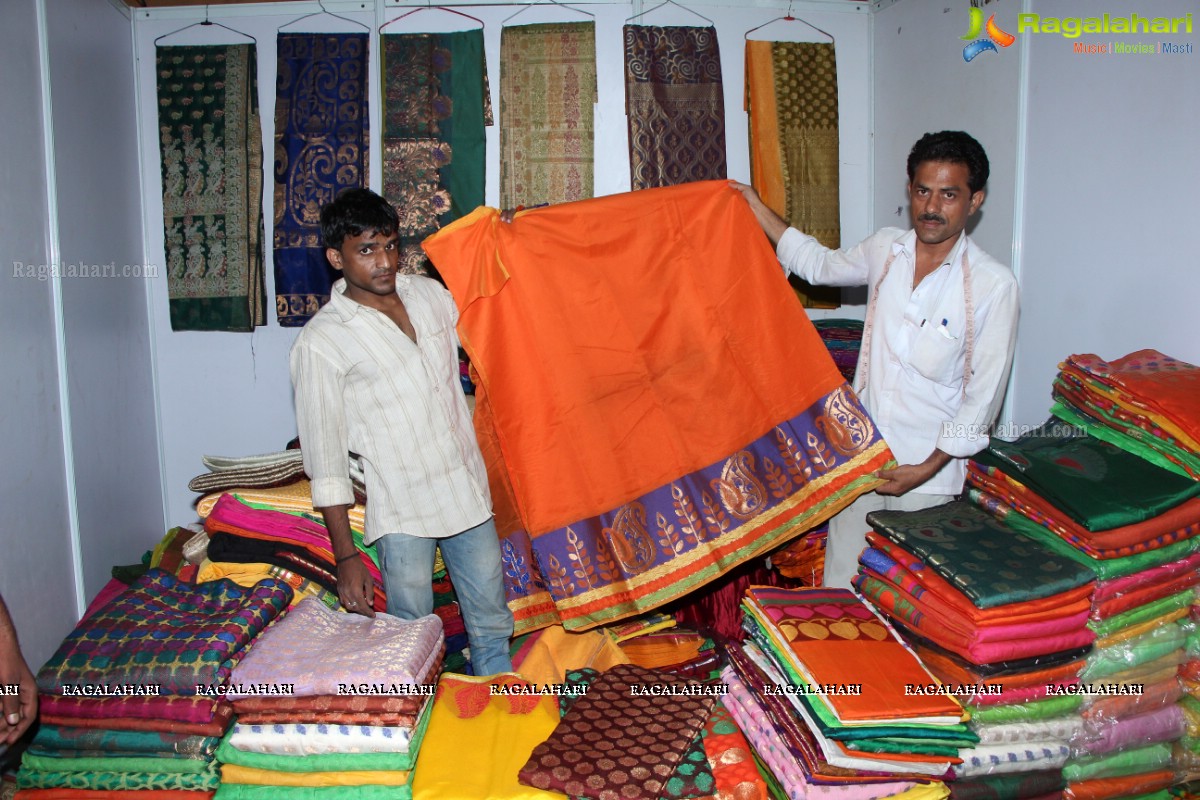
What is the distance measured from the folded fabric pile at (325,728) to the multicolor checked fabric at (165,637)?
4.3 inches

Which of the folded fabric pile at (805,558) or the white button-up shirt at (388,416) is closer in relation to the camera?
the white button-up shirt at (388,416)

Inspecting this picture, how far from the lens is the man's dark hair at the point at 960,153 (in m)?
2.38

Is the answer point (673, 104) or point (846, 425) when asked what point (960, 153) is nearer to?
point (846, 425)

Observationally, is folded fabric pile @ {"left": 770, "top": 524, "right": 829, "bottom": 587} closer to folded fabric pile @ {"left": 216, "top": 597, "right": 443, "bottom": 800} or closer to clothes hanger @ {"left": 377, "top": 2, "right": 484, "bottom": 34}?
folded fabric pile @ {"left": 216, "top": 597, "right": 443, "bottom": 800}

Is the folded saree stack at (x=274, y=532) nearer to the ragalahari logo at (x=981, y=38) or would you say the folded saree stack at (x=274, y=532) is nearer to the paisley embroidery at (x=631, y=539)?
the paisley embroidery at (x=631, y=539)

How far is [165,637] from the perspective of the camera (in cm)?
199

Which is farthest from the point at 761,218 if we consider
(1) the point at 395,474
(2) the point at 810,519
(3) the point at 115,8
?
(3) the point at 115,8

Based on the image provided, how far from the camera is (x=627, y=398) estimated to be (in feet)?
8.23

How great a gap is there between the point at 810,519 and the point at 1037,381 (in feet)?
4.20

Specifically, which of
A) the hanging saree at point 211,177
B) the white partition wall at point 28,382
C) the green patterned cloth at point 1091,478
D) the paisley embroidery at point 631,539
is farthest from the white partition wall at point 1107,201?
the white partition wall at point 28,382

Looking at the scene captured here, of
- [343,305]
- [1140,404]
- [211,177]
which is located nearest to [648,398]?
[343,305]

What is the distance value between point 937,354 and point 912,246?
340mm

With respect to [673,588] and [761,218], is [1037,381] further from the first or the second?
[673,588]

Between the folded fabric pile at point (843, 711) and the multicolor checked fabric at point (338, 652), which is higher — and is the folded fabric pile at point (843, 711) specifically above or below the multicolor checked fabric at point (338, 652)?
below
